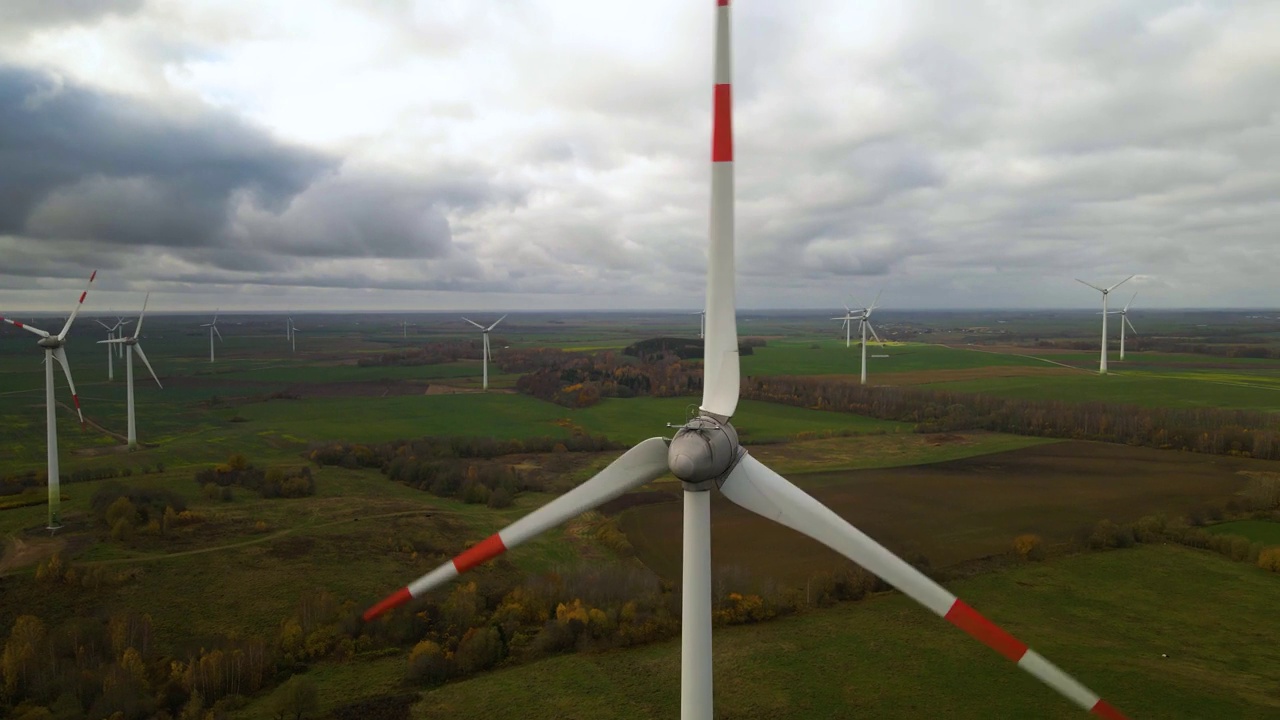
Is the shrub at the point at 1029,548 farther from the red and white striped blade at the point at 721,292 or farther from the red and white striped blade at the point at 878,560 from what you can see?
the red and white striped blade at the point at 721,292

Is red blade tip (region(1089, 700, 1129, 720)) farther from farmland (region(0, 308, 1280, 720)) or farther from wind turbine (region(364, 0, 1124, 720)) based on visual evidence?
farmland (region(0, 308, 1280, 720))

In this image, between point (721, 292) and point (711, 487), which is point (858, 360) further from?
point (711, 487)

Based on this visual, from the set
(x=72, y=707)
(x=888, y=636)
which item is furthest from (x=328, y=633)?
(x=888, y=636)

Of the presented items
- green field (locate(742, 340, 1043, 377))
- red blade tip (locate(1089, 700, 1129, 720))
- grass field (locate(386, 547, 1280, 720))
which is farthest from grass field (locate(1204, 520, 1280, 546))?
green field (locate(742, 340, 1043, 377))

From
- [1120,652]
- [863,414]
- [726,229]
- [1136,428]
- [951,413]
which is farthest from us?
[863,414]

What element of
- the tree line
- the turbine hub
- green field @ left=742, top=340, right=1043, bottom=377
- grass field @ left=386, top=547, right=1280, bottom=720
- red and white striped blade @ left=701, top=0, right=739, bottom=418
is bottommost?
grass field @ left=386, top=547, right=1280, bottom=720

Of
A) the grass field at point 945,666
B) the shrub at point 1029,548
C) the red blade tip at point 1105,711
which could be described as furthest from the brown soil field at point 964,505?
the red blade tip at point 1105,711

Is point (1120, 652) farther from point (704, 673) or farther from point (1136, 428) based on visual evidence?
point (1136, 428)
